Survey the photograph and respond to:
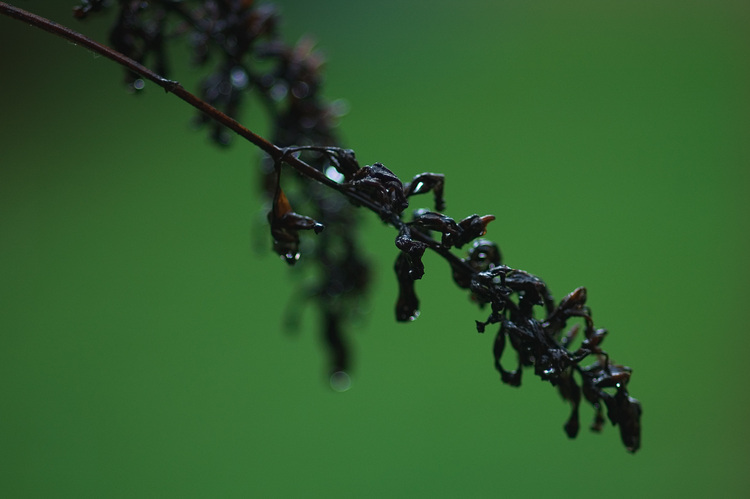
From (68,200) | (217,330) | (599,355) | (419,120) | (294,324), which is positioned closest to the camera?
(599,355)

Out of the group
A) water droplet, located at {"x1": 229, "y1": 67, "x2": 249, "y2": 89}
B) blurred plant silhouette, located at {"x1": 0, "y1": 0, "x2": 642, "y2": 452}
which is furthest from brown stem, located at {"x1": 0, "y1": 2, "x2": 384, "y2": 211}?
water droplet, located at {"x1": 229, "y1": 67, "x2": 249, "y2": 89}

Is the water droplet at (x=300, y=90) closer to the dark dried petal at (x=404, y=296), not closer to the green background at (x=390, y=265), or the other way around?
the dark dried petal at (x=404, y=296)

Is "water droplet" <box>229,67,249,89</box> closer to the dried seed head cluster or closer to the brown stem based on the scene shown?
the dried seed head cluster

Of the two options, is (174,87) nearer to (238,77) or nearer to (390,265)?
(238,77)

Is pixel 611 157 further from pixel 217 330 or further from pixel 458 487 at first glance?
pixel 217 330

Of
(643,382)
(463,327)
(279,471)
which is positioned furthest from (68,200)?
(643,382)

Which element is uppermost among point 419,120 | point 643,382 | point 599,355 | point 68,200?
point 419,120
